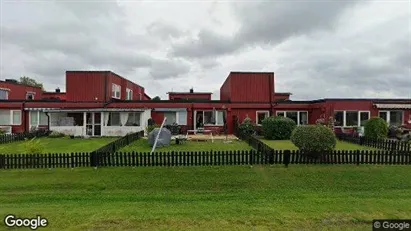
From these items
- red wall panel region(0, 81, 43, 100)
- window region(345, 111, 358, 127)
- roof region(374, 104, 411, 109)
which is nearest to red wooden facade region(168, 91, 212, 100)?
red wall panel region(0, 81, 43, 100)

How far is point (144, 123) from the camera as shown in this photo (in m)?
28.5

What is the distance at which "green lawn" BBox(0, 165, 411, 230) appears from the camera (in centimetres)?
661

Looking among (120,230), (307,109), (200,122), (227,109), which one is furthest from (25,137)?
(307,109)

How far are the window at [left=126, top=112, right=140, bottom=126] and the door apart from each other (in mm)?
2752

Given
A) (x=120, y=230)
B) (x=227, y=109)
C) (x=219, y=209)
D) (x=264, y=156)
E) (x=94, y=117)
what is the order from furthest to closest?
(x=227, y=109), (x=94, y=117), (x=264, y=156), (x=219, y=209), (x=120, y=230)

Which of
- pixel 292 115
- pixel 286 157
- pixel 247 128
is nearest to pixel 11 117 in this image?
pixel 247 128

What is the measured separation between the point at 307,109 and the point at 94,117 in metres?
20.9

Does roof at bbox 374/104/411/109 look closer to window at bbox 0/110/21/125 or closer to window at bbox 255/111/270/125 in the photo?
window at bbox 255/111/270/125

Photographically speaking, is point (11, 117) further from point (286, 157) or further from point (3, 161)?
point (286, 157)

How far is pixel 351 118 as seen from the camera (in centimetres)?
2806

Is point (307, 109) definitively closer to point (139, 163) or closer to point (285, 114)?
point (285, 114)
